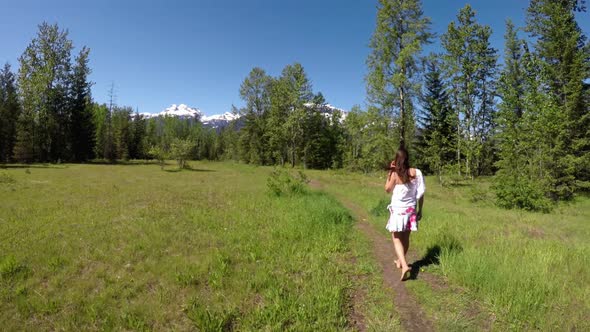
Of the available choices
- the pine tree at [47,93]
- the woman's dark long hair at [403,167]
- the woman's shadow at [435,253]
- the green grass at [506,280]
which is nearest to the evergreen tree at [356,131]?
the green grass at [506,280]

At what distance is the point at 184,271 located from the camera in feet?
19.4

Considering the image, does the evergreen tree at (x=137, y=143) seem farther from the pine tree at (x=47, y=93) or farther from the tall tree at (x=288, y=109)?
the tall tree at (x=288, y=109)

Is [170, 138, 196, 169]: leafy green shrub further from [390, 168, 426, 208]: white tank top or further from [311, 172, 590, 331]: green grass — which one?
[390, 168, 426, 208]: white tank top

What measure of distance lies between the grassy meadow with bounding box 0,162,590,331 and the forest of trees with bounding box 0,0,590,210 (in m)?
14.3

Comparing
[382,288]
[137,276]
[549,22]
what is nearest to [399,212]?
[382,288]

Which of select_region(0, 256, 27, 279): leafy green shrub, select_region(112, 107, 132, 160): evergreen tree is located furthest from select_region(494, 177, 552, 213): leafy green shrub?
select_region(112, 107, 132, 160): evergreen tree

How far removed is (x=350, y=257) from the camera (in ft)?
23.1

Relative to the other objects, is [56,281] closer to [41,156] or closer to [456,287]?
[456,287]

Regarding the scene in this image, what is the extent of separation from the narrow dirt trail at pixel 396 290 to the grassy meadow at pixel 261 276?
13cm

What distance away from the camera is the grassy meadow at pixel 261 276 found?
434 centimetres

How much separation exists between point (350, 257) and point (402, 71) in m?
22.4

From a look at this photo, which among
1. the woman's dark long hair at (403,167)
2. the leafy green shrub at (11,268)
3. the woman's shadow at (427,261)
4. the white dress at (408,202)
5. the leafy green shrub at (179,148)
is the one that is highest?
the leafy green shrub at (179,148)

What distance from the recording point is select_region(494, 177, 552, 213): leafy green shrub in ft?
55.5

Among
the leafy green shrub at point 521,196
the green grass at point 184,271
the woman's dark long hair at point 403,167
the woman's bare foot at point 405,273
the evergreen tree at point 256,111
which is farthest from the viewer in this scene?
the evergreen tree at point 256,111
